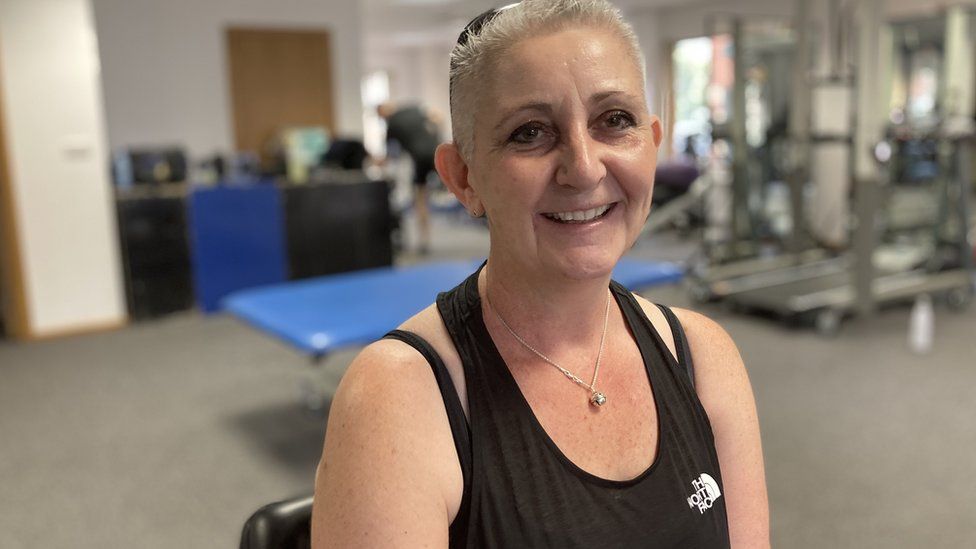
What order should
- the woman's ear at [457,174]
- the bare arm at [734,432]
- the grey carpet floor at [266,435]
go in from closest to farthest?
the woman's ear at [457,174] < the bare arm at [734,432] < the grey carpet floor at [266,435]

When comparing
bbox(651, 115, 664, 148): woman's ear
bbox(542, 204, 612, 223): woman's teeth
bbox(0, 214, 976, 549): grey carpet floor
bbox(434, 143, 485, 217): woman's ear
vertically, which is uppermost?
bbox(651, 115, 664, 148): woman's ear

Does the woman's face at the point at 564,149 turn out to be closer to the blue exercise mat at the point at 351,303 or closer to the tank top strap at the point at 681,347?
the tank top strap at the point at 681,347

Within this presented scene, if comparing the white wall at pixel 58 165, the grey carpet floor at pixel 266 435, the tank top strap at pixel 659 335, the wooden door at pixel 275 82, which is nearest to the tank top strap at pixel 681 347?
the tank top strap at pixel 659 335

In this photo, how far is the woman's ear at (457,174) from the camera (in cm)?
87

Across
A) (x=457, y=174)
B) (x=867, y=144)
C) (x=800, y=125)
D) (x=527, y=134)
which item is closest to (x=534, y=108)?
(x=527, y=134)

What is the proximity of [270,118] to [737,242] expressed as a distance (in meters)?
4.59

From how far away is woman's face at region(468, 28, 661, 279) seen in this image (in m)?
0.78

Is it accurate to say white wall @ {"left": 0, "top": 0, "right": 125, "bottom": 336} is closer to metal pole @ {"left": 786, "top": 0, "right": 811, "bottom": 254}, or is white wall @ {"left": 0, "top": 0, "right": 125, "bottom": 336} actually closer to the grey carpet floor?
the grey carpet floor

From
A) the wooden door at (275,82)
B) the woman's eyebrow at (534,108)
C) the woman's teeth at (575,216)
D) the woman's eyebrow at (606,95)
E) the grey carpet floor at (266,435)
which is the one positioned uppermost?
the wooden door at (275,82)

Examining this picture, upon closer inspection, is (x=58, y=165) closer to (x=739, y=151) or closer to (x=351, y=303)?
(x=351, y=303)


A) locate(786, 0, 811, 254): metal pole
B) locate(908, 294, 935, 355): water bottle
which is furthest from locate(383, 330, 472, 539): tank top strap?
locate(786, 0, 811, 254): metal pole

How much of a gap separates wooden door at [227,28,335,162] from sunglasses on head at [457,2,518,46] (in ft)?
23.5

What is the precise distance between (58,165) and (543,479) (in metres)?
4.97

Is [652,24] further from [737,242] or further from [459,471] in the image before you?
[459,471]
